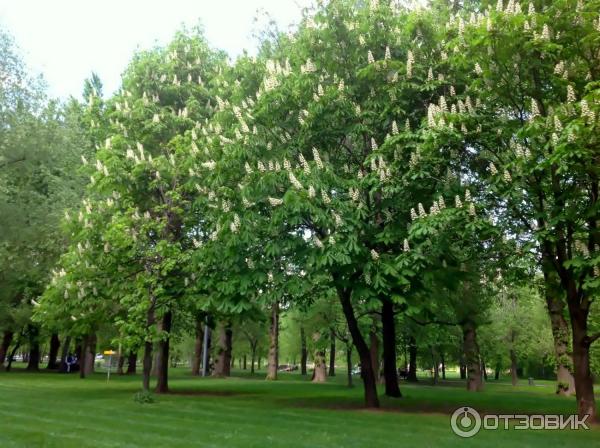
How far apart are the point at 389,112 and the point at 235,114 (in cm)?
483

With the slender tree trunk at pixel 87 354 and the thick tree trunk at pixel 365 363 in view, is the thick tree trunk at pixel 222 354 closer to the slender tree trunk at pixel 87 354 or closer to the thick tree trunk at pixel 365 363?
the slender tree trunk at pixel 87 354

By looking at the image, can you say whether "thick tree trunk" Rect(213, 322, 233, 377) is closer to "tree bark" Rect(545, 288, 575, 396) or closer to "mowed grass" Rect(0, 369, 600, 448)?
"mowed grass" Rect(0, 369, 600, 448)

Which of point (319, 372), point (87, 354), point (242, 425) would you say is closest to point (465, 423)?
point (242, 425)

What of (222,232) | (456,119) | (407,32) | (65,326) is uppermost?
(407,32)

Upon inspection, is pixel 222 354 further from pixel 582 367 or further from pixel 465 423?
pixel 582 367

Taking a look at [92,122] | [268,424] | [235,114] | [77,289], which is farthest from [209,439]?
[92,122]

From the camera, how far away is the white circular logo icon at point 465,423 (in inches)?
540

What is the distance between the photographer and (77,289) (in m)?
21.3

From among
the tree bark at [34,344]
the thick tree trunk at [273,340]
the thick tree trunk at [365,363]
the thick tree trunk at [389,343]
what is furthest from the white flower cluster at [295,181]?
the tree bark at [34,344]

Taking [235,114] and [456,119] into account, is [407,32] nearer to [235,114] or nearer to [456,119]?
[456,119]

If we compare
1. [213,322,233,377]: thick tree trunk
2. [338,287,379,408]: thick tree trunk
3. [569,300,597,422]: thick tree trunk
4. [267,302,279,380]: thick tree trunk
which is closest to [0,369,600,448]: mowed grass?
[338,287,379,408]: thick tree trunk

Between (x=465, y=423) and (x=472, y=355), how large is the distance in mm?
15812

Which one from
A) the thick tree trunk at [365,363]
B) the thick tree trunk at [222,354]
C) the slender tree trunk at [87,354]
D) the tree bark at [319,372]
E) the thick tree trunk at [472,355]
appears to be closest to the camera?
the thick tree trunk at [365,363]

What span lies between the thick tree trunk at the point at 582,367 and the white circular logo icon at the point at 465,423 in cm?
293
